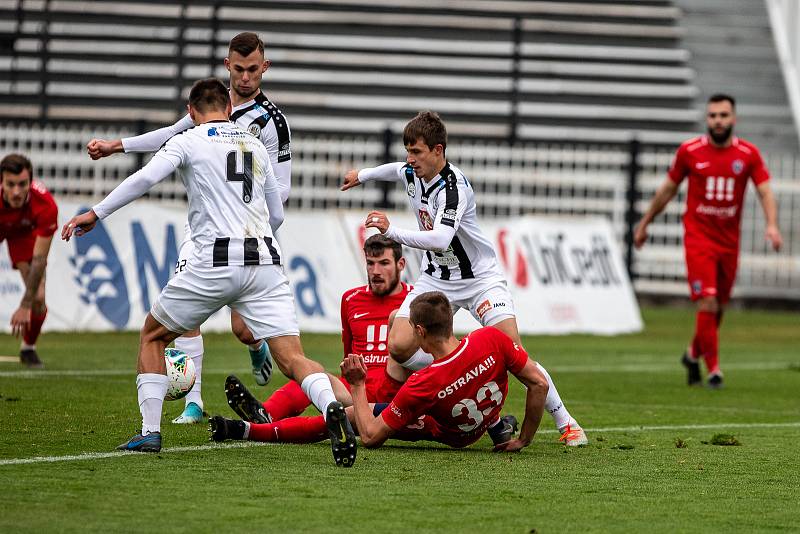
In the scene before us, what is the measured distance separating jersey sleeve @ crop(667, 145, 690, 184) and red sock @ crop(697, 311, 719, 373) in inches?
49.6

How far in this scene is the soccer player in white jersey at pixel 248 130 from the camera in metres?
8.47

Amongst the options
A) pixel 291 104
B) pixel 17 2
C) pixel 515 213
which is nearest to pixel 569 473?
pixel 515 213

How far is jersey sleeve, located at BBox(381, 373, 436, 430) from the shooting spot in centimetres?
725

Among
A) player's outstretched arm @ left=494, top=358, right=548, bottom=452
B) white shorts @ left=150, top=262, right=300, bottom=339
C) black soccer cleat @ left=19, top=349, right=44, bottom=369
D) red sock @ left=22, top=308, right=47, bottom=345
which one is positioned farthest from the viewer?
red sock @ left=22, top=308, right=47, bottom=345

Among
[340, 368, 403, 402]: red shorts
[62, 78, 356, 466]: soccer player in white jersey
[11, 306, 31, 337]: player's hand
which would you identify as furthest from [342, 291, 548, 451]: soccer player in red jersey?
[11, 306, 31, 337]: player's hand

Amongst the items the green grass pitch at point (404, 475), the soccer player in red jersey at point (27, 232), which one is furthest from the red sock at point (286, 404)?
the soccer player in red jersey at point (27, 232)

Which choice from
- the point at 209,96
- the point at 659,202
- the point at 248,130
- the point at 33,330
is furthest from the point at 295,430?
the point at 659,202

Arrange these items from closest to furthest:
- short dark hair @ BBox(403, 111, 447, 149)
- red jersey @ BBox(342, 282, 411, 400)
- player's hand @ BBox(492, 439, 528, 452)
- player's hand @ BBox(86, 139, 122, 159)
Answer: player's hand @ BBox(492, 439, 528, 452), player's hand @ BBox(86, 139, 122, 159), short dark hair @ BBox(403, 111, 447, 149), red jersey @ BBox(342, 282, 411, 400)

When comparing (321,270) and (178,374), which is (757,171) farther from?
(178,374)

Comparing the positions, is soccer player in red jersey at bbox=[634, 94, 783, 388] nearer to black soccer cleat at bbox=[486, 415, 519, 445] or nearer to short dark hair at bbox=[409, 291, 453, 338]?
black soccer cleat at bbox=[486, 415, 519, 445]

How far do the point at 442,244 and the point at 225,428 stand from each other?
→ 1.51 m

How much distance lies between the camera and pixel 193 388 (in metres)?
8.79

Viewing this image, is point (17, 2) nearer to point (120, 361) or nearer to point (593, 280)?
point (593, 280)

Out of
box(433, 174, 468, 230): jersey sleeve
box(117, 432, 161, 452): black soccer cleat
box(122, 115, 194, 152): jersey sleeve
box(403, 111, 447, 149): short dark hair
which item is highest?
box(403, 111, 447, 149): short dark hair
